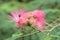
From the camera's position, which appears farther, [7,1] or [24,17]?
[7,1]

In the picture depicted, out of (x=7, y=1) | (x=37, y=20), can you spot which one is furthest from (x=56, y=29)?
(x=7, y=1)

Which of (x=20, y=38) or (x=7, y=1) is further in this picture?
(x=7, y=1)

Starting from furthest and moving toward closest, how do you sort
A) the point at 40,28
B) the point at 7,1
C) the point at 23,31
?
the point at 7,1 → the point at 23,31 → the point at 40,28

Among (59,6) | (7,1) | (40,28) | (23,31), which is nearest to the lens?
(40,28)

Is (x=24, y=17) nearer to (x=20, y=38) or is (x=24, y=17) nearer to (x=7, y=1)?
(x=20, y=38)

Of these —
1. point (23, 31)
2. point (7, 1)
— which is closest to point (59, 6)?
point (23, 31)

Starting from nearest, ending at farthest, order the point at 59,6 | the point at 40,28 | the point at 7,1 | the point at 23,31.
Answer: the point at 40,28
the point at 23,31
the point at 59,6
the point at 7,1

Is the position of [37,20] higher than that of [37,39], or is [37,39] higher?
[37,20]

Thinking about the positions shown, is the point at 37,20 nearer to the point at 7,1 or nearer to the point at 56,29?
the point at 56,29

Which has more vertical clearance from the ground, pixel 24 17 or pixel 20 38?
pixel 24 17
